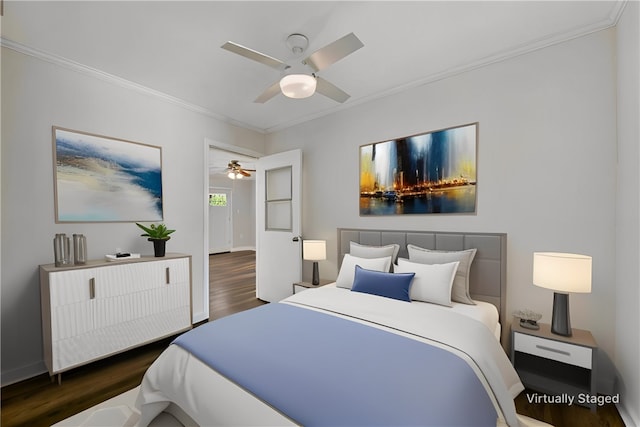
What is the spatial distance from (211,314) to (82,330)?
1.61 meters

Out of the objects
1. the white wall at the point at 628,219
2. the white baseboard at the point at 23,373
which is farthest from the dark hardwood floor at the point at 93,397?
the white wall at the point at 628,219

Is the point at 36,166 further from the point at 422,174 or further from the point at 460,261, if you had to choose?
the point at 460,261

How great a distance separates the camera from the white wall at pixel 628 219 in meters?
1.69

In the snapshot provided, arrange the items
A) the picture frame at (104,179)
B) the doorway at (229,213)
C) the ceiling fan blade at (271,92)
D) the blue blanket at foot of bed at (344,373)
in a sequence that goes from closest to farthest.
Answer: the blue blanket at foot of bed at (344,373)
the ceiling fan blade at (271,92)
the picture frame at (104,179)
the doorway at (229,213)

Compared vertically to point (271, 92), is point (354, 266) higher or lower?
lower

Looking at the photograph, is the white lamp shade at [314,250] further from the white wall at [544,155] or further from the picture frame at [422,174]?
the white wall at [544,155]

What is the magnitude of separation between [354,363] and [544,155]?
7.36ft

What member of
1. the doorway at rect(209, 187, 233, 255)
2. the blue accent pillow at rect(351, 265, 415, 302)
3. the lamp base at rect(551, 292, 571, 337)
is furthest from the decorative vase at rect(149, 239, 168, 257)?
the doorway at rect(209, 187, 233, 255)

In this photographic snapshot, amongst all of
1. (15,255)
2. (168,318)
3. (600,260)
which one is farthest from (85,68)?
(600,260)

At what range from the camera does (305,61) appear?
74.7 inches

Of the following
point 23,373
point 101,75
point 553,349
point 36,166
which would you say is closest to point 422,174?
point 553,349

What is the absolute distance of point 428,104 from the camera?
9.43 ft

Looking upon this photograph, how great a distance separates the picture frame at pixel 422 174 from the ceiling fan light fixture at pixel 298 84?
4.74ft

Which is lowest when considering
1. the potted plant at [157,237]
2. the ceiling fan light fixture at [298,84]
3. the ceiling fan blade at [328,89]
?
the potted plant at [157,237]
